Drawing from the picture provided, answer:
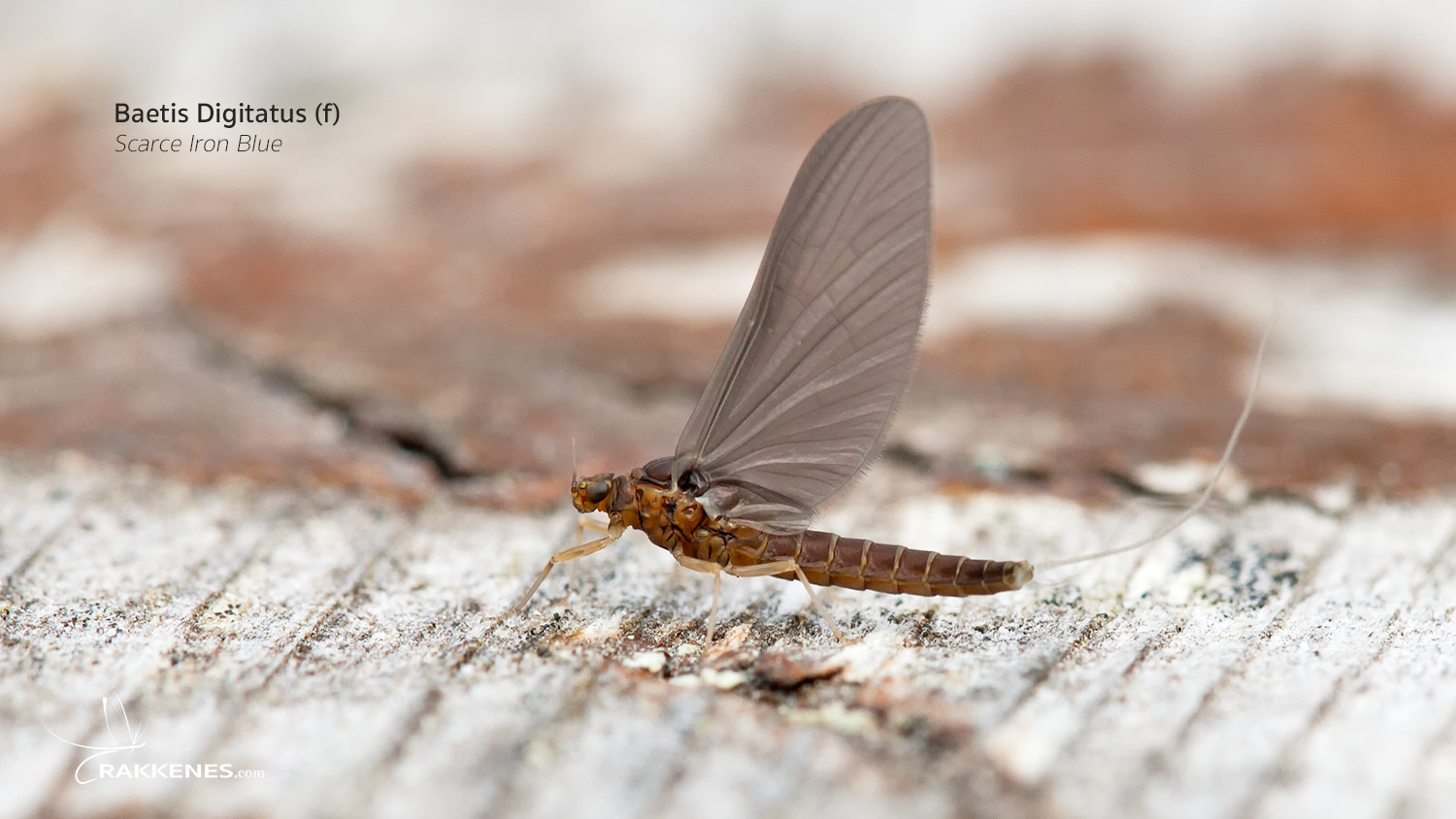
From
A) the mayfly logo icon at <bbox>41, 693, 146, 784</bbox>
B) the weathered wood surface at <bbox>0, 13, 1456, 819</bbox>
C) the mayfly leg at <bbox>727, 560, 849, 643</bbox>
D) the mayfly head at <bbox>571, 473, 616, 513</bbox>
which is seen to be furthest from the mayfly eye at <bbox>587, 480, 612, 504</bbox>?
the mayfly logo icon at <bbox>41, 693, 146, 784</bbox>

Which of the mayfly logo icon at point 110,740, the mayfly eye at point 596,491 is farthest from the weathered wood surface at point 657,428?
the mayfly eye at point 596,491

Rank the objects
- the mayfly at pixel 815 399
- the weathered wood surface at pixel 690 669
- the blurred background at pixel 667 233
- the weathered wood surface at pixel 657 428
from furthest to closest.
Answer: the blurred background at pixel 667 233 < the mayfly at pixel 815 399 < the weathered wood surface at pixel 657 428 < the weathered wood surface at pixel 690 669

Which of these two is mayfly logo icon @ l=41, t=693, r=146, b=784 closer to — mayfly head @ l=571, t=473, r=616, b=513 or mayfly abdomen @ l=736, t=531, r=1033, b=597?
mayfly head @ l=571, t=473, r=616, b=513

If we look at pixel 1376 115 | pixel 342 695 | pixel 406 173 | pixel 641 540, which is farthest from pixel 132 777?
pixel 1376 115

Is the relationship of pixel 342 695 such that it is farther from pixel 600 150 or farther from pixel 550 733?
pixel 600 150

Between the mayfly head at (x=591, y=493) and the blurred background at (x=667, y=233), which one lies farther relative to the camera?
the blurred background at (x=667, y=233)

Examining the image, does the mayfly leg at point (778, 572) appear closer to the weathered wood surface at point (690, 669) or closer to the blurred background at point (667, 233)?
the weathered wood surface at point (690, 669)

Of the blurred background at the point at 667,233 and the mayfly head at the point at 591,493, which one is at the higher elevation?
the blurred background at the point at 667,233

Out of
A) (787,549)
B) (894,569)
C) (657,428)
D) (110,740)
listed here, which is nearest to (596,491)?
(787,549)
